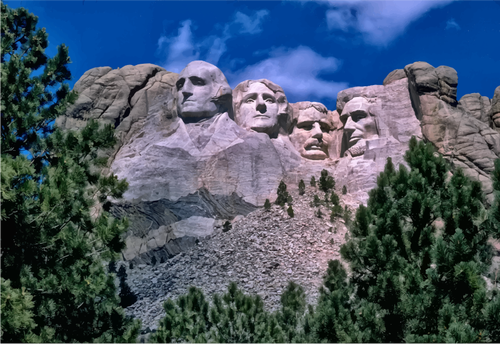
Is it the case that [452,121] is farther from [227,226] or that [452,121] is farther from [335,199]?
[227,226]

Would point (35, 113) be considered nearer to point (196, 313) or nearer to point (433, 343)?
point (196, 313)

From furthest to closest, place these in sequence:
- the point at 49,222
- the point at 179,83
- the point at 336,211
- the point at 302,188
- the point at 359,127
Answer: the point at 359,127, the point at 179,83, the point at 302,188, the point at 336,211, the point at 49,222

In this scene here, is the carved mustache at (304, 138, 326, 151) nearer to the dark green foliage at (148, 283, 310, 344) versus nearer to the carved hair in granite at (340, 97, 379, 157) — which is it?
the carved hair in granite at (340, 97, 379, 157)

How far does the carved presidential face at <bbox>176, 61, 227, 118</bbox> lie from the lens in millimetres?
17234

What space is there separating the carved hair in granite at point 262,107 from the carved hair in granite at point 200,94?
3.05 ft

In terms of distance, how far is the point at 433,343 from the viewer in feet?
20.8

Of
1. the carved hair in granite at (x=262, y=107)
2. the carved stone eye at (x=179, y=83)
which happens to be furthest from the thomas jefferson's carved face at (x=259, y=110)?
the carved stone eye at (x=179, y=83)

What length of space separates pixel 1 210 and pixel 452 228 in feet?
18.9

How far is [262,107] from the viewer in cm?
1834

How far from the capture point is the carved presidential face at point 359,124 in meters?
17.9

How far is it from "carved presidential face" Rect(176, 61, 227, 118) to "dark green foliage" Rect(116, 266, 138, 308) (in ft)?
17.8

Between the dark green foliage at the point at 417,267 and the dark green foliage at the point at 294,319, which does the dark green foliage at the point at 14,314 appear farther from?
the dark green foliage at the point at 294,319

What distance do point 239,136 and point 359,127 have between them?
3980 mm

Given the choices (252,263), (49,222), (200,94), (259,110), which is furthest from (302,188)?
(49,222)
